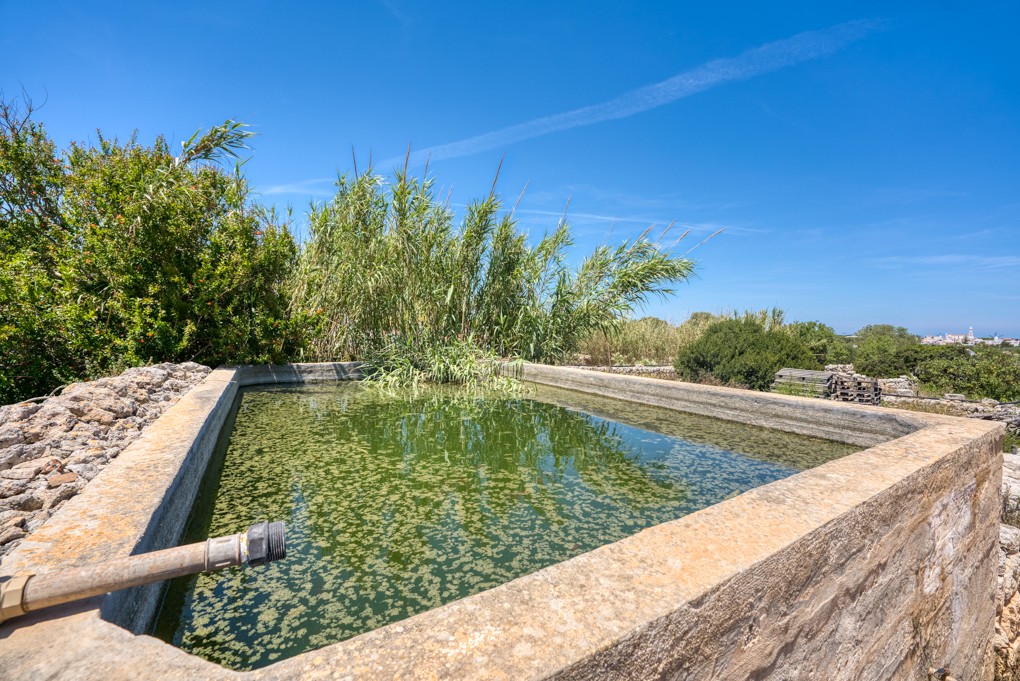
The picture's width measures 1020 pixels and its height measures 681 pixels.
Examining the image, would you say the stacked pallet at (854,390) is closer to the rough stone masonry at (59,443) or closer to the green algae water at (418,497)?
the green algae water at (418,497)

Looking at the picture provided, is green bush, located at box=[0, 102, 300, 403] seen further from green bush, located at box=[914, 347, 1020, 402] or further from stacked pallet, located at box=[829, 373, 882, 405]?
green bush, located at box=[914, 347, 1020, 402]

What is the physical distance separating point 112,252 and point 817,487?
5.54 m

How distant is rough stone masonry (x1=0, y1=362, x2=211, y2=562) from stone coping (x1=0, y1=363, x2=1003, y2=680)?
0.15 meters

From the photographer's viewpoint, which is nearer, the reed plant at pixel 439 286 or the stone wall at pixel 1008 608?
the stone wall at pixel 1008 608

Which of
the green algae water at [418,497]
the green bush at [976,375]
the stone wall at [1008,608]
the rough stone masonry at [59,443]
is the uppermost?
the green bush at [976,375]

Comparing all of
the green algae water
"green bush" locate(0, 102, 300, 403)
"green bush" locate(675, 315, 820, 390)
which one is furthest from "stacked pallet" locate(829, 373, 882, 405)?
"green bush" locate(0, 102, 300, 403)

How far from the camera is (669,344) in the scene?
33.3 ft

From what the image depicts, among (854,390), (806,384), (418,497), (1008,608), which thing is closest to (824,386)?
(806,384)

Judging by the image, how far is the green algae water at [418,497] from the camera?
1270 mm

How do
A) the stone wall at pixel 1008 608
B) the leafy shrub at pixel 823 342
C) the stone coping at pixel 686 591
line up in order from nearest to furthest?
the stone coping at pixel 686 591 < the stone wall at pixel 1008 608 < the leafy shrub at pixel 823 342

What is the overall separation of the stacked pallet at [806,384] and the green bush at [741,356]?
0.76ft

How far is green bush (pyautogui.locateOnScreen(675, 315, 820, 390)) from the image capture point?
6898 millimetres

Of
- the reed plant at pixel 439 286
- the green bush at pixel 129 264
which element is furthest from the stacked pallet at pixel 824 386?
the green bush at pixel 129 264

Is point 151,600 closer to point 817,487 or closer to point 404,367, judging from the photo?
point 817,487
